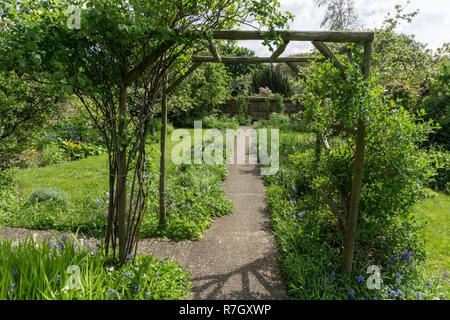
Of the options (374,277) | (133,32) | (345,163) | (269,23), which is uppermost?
(269,23)

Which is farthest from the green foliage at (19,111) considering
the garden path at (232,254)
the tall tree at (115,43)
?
the garden path at (232,254)

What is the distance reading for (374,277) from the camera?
8.79ft

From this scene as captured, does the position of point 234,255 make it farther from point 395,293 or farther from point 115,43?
point 115,43

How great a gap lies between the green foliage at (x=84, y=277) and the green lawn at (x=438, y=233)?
2954 mm

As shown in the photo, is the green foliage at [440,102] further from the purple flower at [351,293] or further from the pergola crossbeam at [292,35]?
the purple flower at [351,293]

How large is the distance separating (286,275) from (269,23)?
8.58 ft

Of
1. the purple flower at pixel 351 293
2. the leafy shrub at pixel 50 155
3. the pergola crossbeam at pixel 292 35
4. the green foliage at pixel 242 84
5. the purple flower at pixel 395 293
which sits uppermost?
the green foliage at pixel 242 84

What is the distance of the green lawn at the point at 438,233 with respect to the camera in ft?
11.1

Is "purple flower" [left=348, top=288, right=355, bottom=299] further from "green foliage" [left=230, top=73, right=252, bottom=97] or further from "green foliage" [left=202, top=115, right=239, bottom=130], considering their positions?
"green foliage" [left=230, top=73, right=252, bottom=97]

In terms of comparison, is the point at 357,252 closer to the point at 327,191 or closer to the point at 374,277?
the point at 374,277

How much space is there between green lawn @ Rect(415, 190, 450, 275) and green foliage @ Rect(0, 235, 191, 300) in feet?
9.69

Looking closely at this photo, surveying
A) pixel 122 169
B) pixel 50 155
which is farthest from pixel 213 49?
pixel 50 155

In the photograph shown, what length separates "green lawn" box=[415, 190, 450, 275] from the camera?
3385 mm
